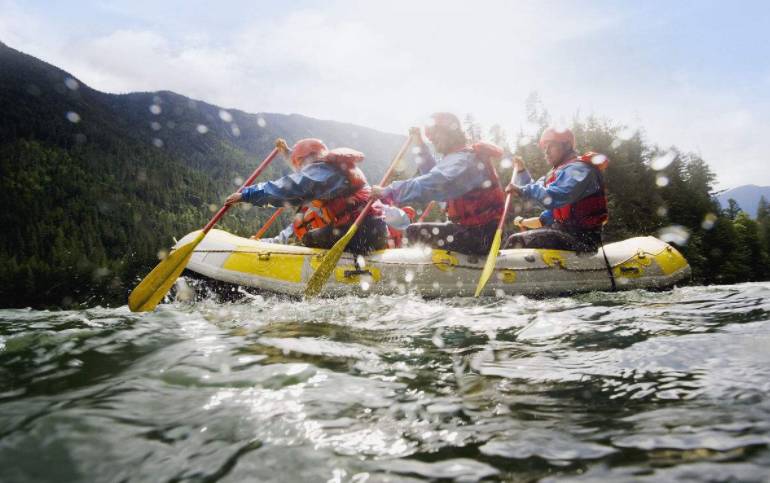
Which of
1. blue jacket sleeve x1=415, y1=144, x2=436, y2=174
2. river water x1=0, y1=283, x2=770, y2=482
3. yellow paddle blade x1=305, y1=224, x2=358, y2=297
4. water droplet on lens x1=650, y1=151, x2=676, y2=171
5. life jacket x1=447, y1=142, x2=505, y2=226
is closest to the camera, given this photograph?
river water x1=0, y1=283, x2=770, y2=482

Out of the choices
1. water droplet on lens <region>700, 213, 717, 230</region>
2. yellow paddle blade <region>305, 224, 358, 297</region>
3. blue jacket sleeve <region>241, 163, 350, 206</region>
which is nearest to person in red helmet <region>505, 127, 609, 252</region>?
blue jacket sleeve <region>241, 163, 350, 206</region>

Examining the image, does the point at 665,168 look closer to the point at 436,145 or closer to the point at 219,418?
the point at 436,145

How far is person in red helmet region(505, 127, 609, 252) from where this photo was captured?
678 centimetres

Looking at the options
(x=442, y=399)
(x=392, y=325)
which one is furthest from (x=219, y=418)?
(x=392, y=325)

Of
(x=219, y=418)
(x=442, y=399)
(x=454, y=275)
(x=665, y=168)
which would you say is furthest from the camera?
(x=665, y=168)

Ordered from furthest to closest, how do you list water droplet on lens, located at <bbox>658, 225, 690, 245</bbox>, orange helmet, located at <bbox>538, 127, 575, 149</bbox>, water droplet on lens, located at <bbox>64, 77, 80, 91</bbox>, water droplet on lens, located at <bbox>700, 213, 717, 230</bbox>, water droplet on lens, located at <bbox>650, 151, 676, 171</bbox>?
water droplet on lens, located at <bbox>64, 77, 80, 91</bbox>, water droplet on lens, located at <bbox>650, 151, 676, 171</bbox>, water droplet on lens, located at <bbox>700, 213, 717, 230</bbox>, water droplet on lens, located at <bbox>658, 225, 690, 245</bbox>, orange helmet, located at <bbox>538, 127, 575, 149</bbox>

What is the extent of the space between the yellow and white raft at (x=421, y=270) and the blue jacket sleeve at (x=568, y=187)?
837 millimetres

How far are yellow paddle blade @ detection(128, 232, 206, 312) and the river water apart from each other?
1.95m

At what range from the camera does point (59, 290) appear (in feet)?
109

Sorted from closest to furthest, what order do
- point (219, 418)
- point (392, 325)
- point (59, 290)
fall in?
point (219, 418), point (392, 325), point (59, 290)

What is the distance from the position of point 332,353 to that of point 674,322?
3.09 m

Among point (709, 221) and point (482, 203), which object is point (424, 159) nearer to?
point (482, 203)

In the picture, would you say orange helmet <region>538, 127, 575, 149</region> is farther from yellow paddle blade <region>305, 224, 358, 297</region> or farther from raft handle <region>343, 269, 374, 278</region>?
yellow paddle blade <region>305, 224, 358, 297</region>

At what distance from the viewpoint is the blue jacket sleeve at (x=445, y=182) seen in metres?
6.70
